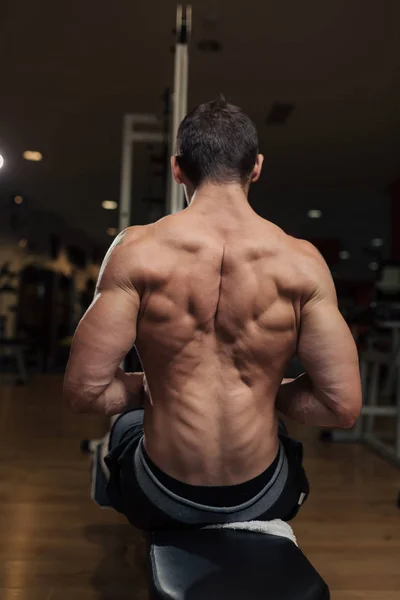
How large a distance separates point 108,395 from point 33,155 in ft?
20.7

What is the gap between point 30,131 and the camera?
19.7 feet

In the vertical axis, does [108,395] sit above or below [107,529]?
above

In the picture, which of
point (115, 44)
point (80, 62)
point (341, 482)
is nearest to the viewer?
point (341, 482)

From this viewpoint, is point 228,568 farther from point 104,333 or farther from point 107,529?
point 107,529

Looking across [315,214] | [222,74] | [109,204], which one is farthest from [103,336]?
[315,214]

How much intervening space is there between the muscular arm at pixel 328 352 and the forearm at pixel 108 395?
13.8 inches

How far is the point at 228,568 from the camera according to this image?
94 centimetres

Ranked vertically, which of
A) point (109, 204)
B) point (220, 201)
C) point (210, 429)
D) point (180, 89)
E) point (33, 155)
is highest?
point (33, 155)

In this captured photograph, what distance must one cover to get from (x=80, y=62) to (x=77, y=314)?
5.86 meters

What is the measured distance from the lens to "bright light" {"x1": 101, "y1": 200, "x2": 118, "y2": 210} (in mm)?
9261

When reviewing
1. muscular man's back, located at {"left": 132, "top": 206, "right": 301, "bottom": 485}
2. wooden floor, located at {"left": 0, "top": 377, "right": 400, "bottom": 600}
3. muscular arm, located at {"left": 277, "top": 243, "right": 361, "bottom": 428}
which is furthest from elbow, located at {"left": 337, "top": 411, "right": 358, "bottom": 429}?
wooden floor, located at {"left": 0, "top": 377, "right": 400, "bottom": 600}

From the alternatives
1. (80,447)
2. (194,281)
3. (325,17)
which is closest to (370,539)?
(194,281)

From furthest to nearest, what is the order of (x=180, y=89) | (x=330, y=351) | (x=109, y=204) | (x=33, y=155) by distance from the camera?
(x=109, y=204) < (x=33, y=155) < (x=180, y=89) < (x=330, y=351)

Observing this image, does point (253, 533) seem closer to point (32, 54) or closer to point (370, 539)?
point (370, 539)
